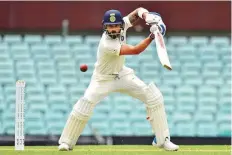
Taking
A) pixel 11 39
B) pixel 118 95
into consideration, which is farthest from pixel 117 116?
pixel 11 39

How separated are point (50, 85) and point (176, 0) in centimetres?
275

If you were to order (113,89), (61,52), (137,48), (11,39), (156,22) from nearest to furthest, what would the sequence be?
1. (137,48)
2. (156,22)
3. (113,89)
4. (61,52)
5. (11,39)

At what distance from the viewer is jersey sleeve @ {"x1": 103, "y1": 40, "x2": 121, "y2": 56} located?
8118 millimetres

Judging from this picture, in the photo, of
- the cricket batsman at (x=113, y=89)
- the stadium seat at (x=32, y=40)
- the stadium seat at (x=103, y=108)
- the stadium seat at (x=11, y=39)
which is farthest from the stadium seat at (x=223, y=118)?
the cricket batsman at (x=113, y=89)

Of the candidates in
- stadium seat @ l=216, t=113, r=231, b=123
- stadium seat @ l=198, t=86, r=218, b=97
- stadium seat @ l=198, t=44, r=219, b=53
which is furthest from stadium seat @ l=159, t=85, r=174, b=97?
stadium seat @ l=198, t=44, r=219, b=53

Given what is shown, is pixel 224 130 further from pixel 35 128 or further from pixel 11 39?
pixel 11 39

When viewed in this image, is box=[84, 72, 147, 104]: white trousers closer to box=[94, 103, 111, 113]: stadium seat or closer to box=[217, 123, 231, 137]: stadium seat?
box=[94, 103, 111, 113]: stadium seat

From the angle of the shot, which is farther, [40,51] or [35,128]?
[40,51]

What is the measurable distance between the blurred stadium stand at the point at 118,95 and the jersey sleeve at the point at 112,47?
4616 millimetres

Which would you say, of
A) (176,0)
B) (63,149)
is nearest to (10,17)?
(176,0)

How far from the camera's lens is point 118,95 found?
13594 millimetres

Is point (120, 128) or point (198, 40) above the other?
point (198, 40)

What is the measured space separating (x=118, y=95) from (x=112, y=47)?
18.1ft

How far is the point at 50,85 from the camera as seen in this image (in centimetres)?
1365
